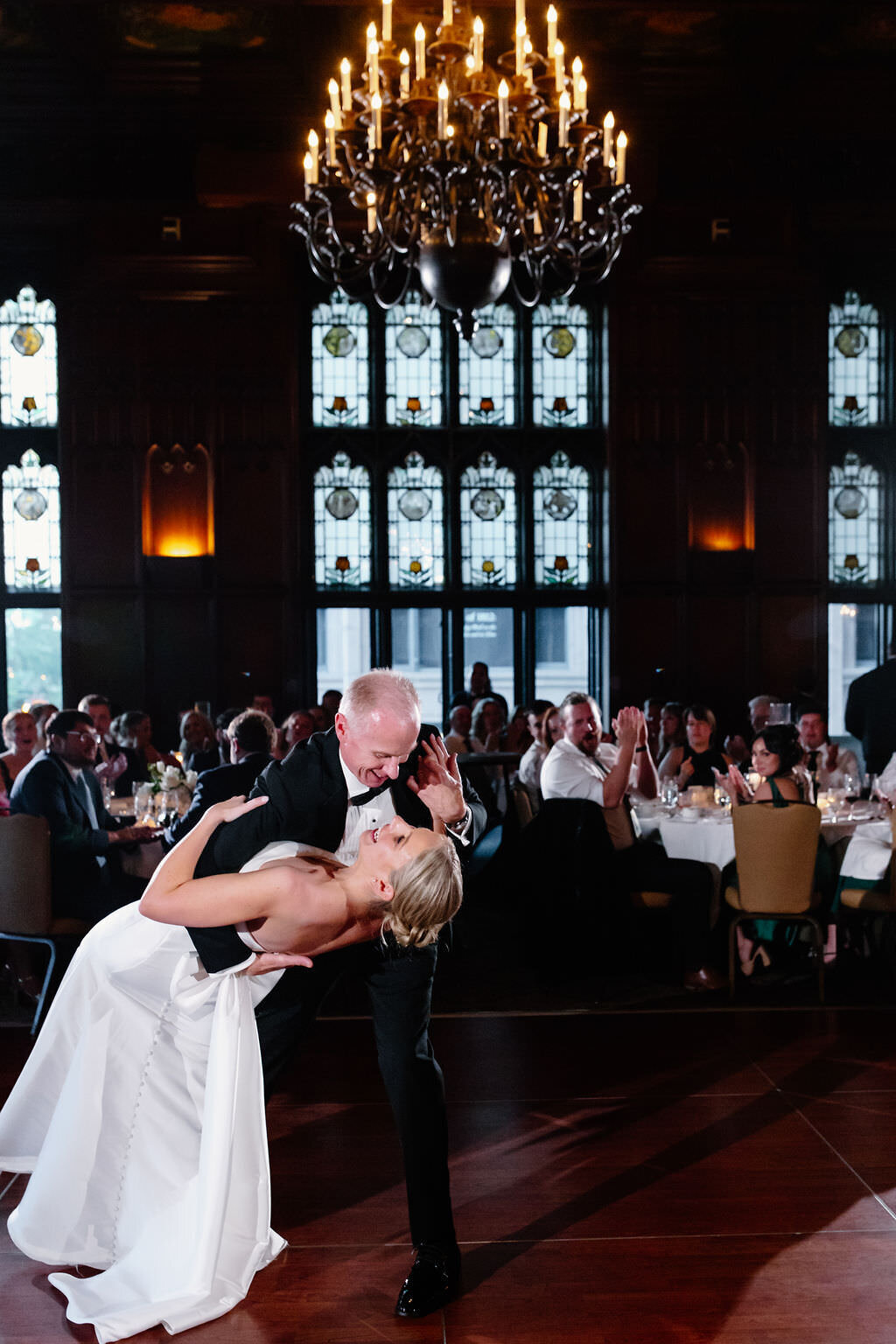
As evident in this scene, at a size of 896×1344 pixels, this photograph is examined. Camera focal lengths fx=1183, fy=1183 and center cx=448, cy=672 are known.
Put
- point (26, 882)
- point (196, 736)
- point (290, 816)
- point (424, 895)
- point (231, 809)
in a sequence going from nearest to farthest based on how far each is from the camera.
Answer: point (424, 895), point (231, 809), point (290, 816), point (26, 882), point (196, 736)

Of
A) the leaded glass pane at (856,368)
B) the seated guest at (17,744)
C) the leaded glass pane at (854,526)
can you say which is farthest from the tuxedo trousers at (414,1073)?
the leaded glass pane at (856,368)

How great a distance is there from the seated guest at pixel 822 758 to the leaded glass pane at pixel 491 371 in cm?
497

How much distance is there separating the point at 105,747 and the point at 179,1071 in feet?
16.4

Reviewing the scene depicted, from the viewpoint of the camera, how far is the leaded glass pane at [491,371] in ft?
36.6

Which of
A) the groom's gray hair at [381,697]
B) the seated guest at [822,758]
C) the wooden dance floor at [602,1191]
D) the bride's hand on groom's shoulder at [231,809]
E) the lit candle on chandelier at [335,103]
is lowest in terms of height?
the wooden dance floor at [602,1191]

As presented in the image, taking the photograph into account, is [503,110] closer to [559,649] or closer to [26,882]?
[26,882]

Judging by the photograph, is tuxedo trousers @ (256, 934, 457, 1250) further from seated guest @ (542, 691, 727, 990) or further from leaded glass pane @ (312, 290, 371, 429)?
leaded glass pane @ (312, 290, 371, 429)

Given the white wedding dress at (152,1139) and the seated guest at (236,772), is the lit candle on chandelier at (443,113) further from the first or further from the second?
the white wedding dress at (152,1139)

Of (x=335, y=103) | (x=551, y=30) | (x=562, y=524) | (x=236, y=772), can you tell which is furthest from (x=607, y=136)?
(x=562, y=524)

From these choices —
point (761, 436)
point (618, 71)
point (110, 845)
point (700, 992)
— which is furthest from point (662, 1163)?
point (618, 71)

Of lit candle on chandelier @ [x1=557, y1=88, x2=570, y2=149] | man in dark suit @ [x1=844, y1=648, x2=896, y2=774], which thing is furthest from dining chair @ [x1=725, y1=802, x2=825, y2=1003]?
lit candle on chandelier @ [x1=557, y1=88, x2=570, y2=149]

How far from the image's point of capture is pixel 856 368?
1134 centimetres

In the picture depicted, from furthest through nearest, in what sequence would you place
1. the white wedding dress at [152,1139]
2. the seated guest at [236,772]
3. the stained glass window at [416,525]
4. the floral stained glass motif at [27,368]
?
the stained glass window at [416,525]
the floral stained glass motif at [27,368]
the seated guest at [236,772]
the white wedding dress at [152,1139]

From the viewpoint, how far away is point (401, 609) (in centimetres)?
1132
